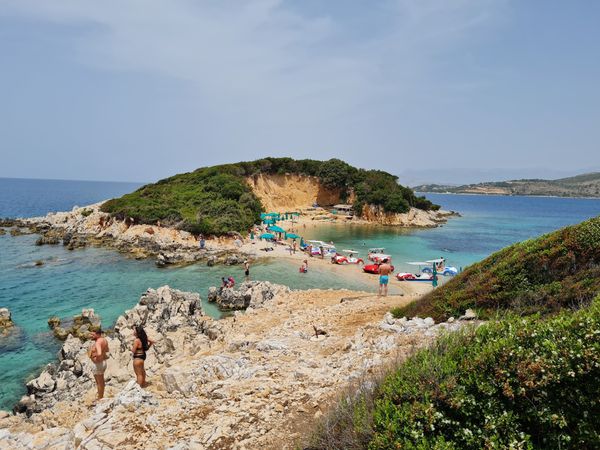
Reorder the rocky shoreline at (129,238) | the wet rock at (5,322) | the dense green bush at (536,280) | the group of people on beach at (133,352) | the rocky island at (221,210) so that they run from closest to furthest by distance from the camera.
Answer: the dense green bush at (536,280) → the group of people on beach at (133,352) → the wet rock at (5,322) → the rocky shoreline at (129,238) → the rocky island at (221,210)

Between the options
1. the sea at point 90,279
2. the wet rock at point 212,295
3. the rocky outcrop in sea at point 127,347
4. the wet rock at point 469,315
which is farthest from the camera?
the wet rock at point 212,295

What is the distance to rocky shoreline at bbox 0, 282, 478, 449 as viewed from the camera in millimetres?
6332

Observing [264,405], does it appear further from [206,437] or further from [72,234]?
[72,234]

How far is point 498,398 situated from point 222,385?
17.7 feet

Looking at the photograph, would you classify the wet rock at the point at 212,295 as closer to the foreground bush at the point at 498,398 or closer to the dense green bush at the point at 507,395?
the foreground bush at the point at 498,398

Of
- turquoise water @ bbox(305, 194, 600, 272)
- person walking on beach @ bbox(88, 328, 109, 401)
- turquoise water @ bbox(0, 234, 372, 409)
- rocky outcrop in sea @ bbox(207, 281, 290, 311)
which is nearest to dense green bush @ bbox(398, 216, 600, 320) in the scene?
person walking on beach @ bbox(88, 328, 109, 401)

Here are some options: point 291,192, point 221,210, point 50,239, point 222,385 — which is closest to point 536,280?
point 222,385

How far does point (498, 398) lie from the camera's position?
14.7 ft

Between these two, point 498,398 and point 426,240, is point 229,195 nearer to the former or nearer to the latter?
point 426,240

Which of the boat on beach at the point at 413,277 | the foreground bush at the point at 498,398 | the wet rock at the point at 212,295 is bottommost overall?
the boat on beach at the point at 413,277

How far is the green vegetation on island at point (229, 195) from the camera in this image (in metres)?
46.8

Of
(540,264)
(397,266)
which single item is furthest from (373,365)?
(397,266)

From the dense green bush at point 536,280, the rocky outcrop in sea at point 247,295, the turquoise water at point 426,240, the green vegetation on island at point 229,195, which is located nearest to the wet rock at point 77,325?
the rocky outcrop in sea at point 247,295

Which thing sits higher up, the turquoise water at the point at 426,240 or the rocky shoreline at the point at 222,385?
the rocky shoreline at the point at 222,385
